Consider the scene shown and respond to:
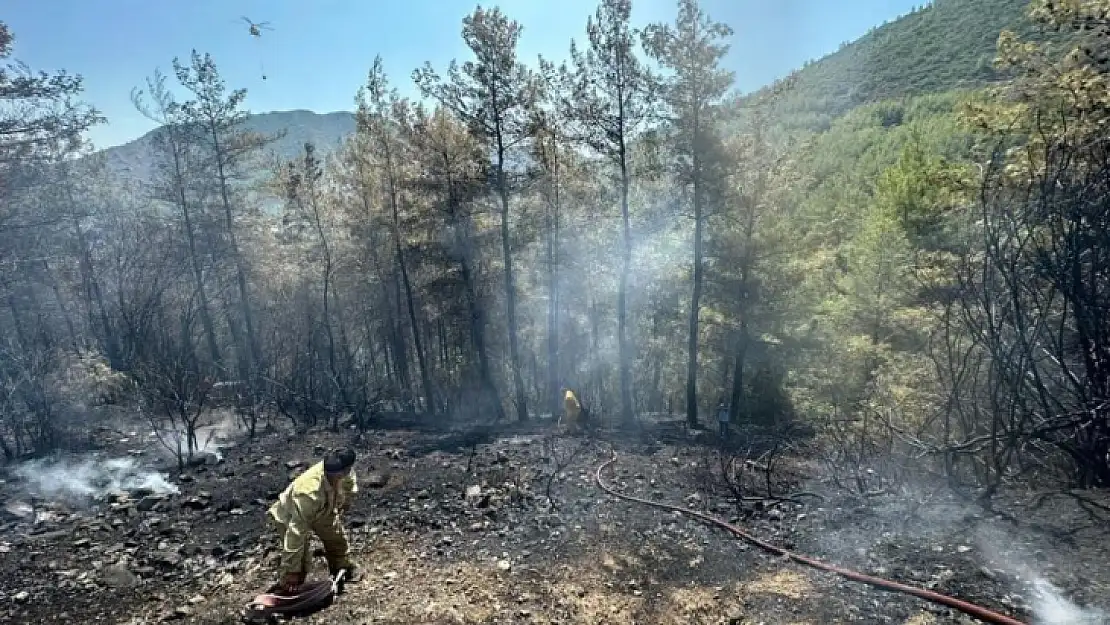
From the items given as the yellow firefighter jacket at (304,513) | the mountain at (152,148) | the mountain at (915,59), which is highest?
the mountain at (915,59)

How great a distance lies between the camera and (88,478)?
32.5 feet

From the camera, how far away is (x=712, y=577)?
595 cm

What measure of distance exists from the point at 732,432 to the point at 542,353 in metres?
15.0

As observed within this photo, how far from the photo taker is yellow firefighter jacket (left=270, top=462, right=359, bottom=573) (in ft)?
16.9

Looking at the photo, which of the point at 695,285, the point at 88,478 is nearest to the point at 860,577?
the point at 695,285

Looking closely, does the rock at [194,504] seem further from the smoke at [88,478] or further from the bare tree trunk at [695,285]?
the bare tree trunk at [695,285]

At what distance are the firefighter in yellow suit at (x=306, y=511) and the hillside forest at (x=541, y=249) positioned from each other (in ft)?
19.8

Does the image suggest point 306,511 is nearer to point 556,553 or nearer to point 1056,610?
point 556,553

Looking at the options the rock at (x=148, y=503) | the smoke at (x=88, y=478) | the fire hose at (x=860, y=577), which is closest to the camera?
the fire hose at (x=860, y=577)

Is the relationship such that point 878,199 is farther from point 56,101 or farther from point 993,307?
point 56,101

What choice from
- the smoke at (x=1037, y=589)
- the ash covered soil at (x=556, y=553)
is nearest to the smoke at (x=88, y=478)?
the ash covered soil at (x=556, y=553)

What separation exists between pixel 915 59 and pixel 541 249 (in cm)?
7999

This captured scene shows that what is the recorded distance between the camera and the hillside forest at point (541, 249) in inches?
431

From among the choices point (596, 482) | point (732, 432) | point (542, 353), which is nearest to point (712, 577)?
point (596, 482)
